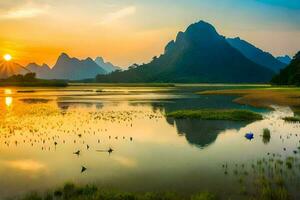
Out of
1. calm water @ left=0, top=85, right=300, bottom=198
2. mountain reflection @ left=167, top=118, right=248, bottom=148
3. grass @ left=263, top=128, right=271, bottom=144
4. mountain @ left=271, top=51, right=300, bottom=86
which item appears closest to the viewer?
calm water @ left=0, top=85, right=300, bottom=198

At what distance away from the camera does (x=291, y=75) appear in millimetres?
142125

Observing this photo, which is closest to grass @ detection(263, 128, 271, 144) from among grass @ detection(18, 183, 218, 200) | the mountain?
grass @ detection(18, 183, 218, 200)

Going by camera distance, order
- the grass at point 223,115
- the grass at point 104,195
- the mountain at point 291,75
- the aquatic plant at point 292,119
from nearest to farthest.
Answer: the grass at point 104,195 → the aquatic plant at point 292,119 → the grass at point 223,115 → the mountain at point 291,75

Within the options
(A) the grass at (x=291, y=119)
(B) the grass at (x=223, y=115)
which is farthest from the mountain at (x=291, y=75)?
(A) the grass at (x=291, y=119)

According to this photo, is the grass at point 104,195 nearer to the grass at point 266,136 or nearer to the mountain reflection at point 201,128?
the mountain reflection at point 201,128

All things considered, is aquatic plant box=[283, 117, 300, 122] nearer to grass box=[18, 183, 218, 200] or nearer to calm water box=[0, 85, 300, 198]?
calm water box=[0, 85, 300, 198]

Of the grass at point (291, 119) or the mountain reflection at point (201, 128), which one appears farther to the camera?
the grass at point (291, 119)

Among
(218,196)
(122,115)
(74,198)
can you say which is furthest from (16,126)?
(218,196)

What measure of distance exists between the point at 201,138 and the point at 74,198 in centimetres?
2173

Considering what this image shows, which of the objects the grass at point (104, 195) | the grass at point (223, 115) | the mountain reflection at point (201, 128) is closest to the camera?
the grass at point (104, 195)

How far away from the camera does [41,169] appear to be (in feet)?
81.9

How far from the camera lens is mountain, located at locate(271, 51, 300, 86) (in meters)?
134

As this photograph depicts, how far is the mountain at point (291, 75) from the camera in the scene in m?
134

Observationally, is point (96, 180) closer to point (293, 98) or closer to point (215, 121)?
point (215, 121)
